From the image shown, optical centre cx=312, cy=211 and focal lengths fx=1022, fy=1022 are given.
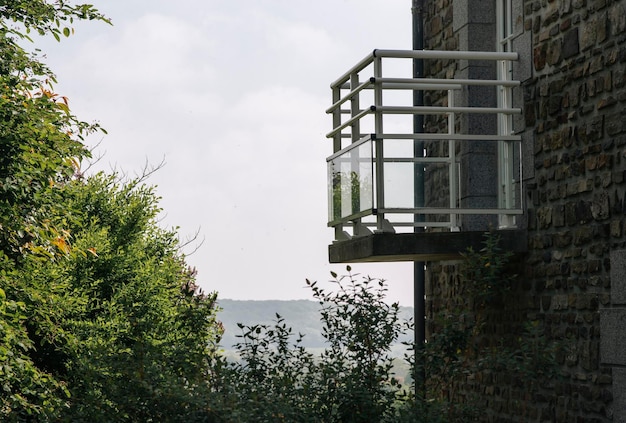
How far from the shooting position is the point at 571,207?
7.83m

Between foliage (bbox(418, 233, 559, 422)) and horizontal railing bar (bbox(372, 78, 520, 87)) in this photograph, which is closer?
foliage (bbox(418, 233, 559, 422))

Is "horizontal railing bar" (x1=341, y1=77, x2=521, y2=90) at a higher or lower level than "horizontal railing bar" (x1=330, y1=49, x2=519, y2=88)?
lower

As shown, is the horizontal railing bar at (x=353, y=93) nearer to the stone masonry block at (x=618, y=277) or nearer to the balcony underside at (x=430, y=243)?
the balcony underside at (x=430, y=243)

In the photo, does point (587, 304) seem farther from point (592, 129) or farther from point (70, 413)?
point (70, 413)

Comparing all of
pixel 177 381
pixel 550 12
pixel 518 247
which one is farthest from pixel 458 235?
pixel 177 381

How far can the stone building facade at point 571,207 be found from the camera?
722 centimetres

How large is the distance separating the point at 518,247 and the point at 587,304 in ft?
3.51

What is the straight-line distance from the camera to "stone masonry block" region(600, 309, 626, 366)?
699 cm

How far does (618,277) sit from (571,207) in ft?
2.92

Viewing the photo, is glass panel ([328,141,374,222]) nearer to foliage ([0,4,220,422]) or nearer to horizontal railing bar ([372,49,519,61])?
horizontal railing bar ([372,49,519,61])

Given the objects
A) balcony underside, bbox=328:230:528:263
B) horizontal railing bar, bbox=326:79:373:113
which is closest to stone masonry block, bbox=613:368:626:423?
balcony underside, bbox=328:230:528:263

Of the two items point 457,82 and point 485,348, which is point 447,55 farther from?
point 485,348

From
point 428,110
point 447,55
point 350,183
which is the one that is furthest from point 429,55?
point 350,183

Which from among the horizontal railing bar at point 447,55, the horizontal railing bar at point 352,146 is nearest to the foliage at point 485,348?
the horizontal railing bar at point 352,146
